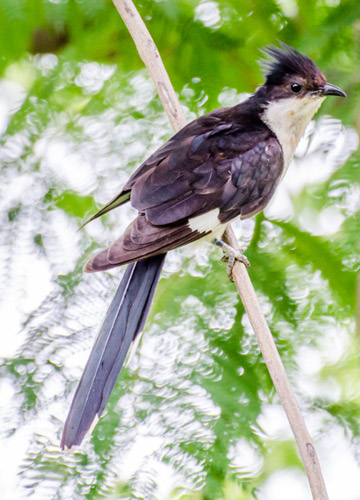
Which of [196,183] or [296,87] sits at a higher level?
[296,87]

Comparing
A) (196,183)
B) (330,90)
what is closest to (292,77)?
(330,90)

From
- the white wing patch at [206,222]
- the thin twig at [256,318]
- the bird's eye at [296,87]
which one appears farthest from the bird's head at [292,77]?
the white wing patch at [206,222]

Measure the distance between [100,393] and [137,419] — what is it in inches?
5.6

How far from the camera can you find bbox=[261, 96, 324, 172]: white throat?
6.17 ft

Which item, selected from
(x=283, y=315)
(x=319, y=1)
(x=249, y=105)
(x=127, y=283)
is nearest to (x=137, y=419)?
(x=127, y=283)

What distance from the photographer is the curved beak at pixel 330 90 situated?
68.3 inches

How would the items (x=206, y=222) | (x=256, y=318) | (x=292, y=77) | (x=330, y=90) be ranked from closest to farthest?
(x=256, y=318)
(x=206, y=222)
(x=330, y=90)
(x=292, y=77)

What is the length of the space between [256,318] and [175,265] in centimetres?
41

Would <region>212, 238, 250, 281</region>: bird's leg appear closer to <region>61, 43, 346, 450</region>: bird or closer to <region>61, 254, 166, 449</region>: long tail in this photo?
<region>61, 43, 346, 450</region>: bird

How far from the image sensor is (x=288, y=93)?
190 cm

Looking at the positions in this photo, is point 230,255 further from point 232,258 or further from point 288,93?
point 288,93

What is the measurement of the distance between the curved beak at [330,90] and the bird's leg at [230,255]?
1.45 feet

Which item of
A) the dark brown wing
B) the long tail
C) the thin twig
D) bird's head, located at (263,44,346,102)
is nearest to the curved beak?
bird's head, located at (263,44,346,102)

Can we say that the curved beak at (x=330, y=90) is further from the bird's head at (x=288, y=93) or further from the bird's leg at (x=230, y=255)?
the bird's leg at (x=230, y=255)
